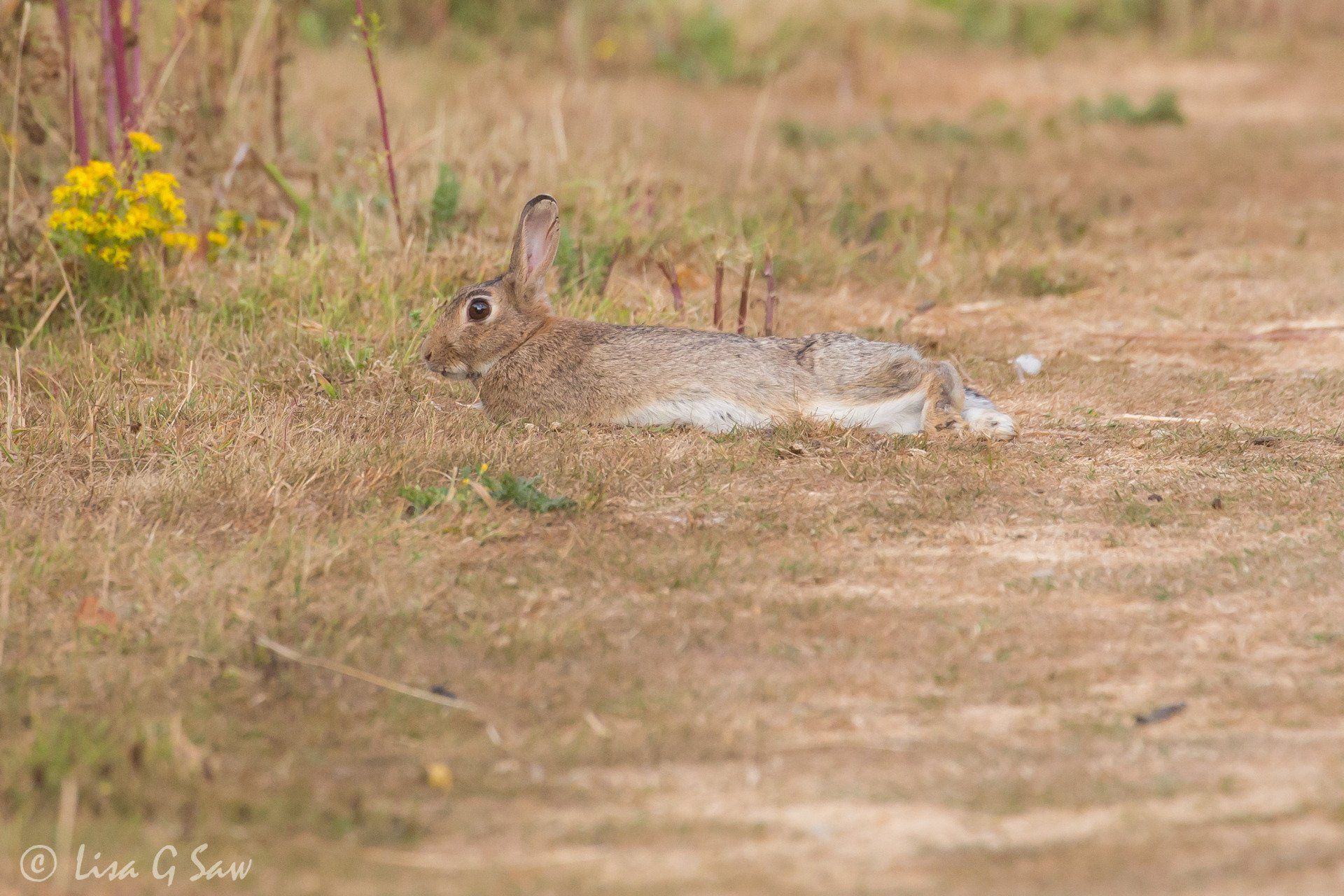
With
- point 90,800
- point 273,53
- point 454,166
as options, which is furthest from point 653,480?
point 273,53

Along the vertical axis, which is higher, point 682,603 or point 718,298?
point 718,298

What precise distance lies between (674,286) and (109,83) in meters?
2.49

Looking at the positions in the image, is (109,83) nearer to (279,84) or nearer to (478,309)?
(279,84)

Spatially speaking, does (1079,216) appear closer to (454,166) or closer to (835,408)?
(454,166)

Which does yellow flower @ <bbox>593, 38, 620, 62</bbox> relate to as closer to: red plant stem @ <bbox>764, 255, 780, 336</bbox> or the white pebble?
red plant stem @ <bbox>764, 255, 780, 336</bbox>

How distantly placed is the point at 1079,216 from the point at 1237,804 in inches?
238

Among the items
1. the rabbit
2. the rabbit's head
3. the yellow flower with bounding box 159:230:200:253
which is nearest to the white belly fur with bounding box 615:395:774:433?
the rabbit

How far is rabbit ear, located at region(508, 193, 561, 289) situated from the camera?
5.35 metres

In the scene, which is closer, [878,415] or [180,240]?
[878,415]

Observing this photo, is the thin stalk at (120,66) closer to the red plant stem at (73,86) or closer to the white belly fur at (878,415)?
the red plant stem at (73,86)

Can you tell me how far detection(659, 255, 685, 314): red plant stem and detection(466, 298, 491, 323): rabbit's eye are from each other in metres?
0.85

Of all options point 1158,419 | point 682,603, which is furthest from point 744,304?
point 682,603

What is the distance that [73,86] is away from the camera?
249 inches
